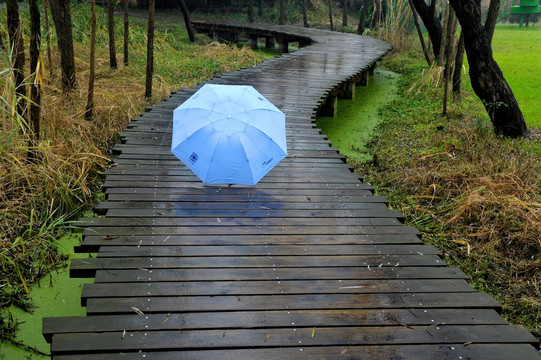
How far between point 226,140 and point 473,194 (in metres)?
2.47

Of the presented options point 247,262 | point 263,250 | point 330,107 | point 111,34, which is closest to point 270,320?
point 247,262

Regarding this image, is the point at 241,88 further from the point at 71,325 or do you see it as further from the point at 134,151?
the point at 71,325

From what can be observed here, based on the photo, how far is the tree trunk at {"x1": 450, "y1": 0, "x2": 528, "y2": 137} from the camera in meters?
6.27

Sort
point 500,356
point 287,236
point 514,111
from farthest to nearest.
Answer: point 514,111, point 287,236, point 500,356

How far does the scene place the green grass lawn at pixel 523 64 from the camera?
26.3 ft

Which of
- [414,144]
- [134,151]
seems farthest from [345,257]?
[414,144]

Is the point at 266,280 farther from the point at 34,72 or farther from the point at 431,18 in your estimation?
the point at 431,18

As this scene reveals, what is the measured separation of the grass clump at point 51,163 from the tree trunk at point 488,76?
4.18m

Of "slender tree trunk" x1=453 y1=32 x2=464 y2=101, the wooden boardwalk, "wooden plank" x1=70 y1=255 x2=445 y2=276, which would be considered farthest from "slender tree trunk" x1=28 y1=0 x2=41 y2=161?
"slender tree trunk" x1=453 y1=32 x2=464 y2=101

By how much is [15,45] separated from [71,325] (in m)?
2.82

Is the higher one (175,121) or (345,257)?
(175,121)

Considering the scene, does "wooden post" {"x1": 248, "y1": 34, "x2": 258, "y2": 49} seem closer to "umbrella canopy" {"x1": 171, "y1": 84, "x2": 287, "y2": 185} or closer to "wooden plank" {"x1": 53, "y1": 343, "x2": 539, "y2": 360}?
"umbrella canopy" {"x1": 171, "y1": 84, "x2": 287, "y2": 185}

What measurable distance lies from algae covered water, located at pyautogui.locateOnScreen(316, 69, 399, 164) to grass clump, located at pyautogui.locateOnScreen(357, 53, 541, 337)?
219 millimetres

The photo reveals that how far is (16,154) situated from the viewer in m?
4.52
